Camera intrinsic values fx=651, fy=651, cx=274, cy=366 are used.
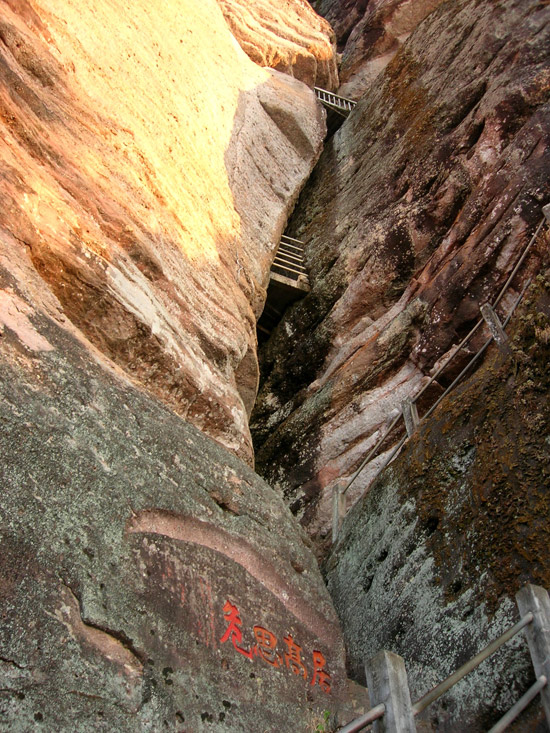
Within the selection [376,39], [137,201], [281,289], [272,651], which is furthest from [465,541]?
[376,39]

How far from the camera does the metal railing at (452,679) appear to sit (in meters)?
2.69

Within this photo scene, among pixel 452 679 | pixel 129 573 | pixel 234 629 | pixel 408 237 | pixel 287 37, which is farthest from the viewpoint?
pixel 287 37

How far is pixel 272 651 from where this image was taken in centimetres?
370

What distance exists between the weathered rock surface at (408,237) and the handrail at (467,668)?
13.3 feet

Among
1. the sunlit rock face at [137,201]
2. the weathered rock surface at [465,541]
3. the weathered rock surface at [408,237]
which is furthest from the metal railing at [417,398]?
the sunlit rock face at [137,201]

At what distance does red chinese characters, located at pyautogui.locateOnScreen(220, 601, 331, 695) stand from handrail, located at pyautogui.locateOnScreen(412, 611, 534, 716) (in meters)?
1.01

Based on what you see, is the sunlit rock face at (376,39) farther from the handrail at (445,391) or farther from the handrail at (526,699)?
the handrail at (526,699)

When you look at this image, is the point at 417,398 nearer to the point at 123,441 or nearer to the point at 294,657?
the point at 294,657

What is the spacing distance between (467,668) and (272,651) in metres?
1.22

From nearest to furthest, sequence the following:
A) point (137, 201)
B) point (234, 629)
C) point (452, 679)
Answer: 1. point (452, 679)
2. point (234, 629)
3. point (137, 201)

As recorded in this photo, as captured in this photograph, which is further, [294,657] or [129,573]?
[294,657]

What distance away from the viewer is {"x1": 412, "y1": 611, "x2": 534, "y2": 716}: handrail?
2738 mm

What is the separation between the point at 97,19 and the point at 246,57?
26.2 feet

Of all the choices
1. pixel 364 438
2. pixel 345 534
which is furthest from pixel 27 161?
pixel 364 438
